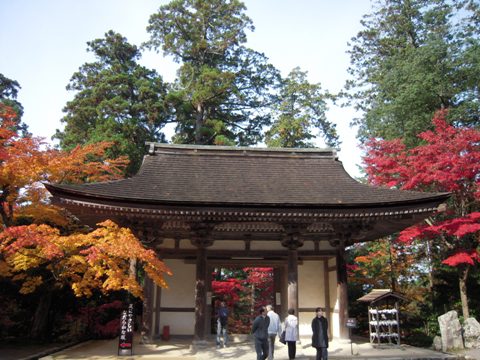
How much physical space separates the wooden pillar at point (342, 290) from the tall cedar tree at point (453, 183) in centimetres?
327

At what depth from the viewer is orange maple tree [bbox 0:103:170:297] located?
1026cm

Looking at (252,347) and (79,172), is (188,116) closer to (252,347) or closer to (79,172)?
(79,172)

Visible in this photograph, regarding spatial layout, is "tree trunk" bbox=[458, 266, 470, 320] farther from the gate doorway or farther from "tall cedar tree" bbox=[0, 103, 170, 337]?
"tall cedar tree" bbox=[0, 103, 170, 337]

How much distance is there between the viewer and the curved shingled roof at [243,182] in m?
12.0

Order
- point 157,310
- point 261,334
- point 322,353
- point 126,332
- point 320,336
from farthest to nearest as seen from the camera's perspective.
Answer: point 157,310 → point 126,332 → point 322,353 → point 320,336 → point 261,334

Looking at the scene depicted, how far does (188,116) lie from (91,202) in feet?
65.9

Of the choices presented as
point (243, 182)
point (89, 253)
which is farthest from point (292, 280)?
point (89, 253)

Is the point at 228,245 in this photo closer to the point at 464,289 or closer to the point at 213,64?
the point at 464,289

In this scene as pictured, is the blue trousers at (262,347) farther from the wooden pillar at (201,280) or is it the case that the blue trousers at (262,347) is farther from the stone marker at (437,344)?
the stone marker at (437,344)

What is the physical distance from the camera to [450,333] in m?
13.2

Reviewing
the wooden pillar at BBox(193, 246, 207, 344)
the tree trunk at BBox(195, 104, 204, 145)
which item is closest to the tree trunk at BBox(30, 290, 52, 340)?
the wooden pillar at BBox(193, 246, 207, 344)

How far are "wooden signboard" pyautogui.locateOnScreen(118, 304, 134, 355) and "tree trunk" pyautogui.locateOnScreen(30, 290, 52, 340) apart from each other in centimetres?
533

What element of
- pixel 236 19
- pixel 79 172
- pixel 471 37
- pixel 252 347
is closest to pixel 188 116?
pixel 236 19

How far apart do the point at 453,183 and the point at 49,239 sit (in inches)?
556
